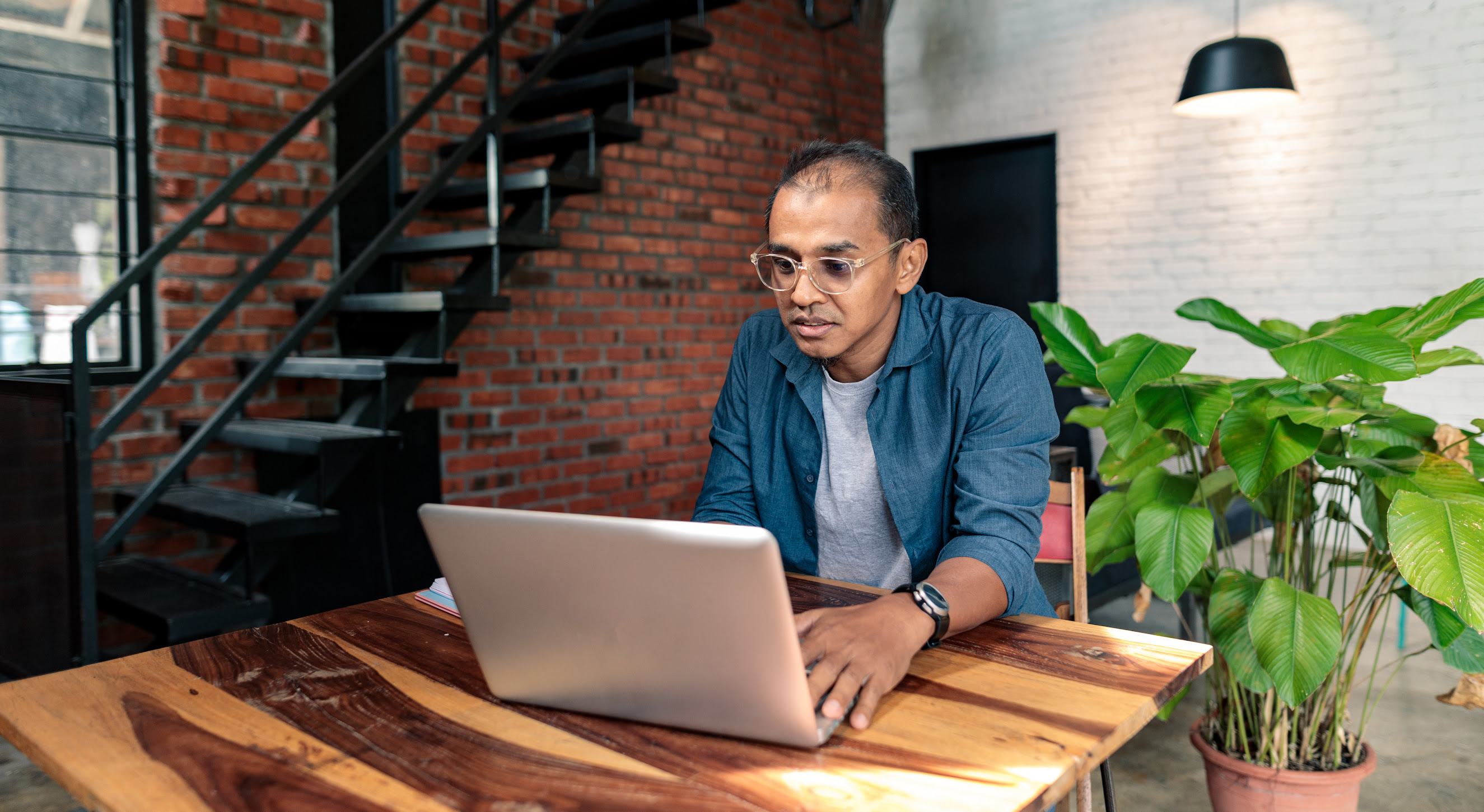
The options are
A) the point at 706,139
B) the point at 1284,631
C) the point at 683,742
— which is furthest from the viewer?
the point at 706,139

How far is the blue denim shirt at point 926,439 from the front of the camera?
1250 mm

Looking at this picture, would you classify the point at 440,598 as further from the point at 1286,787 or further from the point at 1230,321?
the point at 1286,787

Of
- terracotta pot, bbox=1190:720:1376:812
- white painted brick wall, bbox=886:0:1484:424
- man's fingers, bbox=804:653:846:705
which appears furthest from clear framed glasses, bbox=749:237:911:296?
white painted brick wall, bbox=886:0:1484:424

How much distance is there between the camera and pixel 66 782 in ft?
2.48

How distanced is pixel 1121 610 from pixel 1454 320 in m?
2.16

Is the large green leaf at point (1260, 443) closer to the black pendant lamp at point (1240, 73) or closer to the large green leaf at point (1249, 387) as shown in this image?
the large green leaf at point (1249, 387)

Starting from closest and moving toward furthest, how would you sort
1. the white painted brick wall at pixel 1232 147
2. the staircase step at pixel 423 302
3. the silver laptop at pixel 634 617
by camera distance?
the silver laptop at pixel 634 617 < the staircase step at pixel 423 302 < the white painted brick wall at pixel 1232 147

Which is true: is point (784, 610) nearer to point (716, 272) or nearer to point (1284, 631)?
point (1284, 631)

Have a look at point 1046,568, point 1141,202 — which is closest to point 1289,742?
point 1046,568

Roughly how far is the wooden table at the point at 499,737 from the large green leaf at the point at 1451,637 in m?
0.78

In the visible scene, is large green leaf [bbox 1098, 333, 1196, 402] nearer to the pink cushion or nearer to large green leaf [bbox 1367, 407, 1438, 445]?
the pink cushion

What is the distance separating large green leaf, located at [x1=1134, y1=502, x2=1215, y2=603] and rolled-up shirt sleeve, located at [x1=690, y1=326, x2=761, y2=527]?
0.67 m

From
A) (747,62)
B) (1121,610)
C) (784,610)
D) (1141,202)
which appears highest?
(747,62)

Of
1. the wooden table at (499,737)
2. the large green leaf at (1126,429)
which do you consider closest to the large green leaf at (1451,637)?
the large green leaf at (1126,429)
